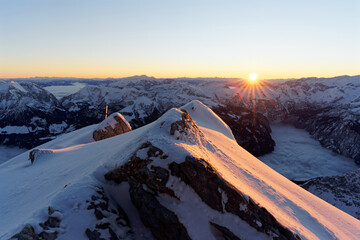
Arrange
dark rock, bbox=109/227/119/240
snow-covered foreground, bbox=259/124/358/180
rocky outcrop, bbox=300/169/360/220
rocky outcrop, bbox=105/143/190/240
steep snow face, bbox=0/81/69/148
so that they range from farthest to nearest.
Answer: steep snow face, bbox=0/81/69/148, snow-covered foreground, bbox=259/124/358/180, rocky outcrop, bbox=300/169/360/220, rocky outcrop, bbox=105/143/190/240, dark rock, bbox=109/227/119/240

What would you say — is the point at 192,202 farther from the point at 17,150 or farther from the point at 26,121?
the point at 26,121

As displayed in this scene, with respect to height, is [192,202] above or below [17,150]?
above

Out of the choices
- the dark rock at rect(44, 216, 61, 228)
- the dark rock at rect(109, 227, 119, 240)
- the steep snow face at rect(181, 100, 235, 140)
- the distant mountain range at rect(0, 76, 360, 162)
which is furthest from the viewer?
the distant mountain range at rect(0, 76, 360, 162)

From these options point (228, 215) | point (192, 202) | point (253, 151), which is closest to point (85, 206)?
point (192, 202)

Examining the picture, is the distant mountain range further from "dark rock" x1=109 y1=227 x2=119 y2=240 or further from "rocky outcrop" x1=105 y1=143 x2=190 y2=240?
"dark rock" x1=109 y1=227 x2=119 y2=240

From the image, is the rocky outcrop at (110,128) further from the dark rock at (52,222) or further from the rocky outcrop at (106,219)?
the dark rock at (52,222)

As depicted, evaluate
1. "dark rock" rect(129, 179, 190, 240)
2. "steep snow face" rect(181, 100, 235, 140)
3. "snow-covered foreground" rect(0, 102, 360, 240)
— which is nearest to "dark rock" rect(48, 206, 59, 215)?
"snow-covered foreground" rect(0, 102, 360, 240)

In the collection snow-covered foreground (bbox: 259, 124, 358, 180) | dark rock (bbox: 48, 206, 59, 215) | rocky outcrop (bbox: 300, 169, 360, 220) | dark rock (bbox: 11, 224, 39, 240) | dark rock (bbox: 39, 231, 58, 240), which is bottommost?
snow-covered foreground (bbox: 259, 124, 358, 180)
